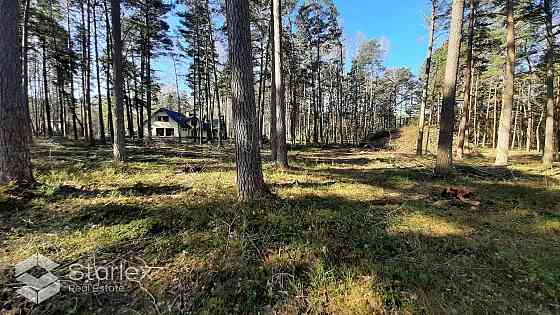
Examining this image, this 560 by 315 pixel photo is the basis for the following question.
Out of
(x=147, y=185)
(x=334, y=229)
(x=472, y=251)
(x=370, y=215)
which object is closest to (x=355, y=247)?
(x=334, y=229)

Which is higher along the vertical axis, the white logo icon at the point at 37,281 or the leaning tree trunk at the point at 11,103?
the leaning tree trunk at the point at 11,103

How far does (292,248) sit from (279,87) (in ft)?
22.9

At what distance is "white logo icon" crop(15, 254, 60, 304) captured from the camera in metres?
2.72

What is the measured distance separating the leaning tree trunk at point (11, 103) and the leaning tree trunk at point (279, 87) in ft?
22.3

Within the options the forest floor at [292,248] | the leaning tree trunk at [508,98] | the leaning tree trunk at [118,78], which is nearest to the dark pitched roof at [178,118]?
the leaning tree trunk at [118,78]

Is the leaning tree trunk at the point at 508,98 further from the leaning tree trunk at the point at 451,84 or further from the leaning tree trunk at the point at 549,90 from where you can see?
the leaning tree trunk at the point at 451,84

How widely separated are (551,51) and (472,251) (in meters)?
13.5

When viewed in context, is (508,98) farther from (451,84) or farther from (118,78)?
(118,78)

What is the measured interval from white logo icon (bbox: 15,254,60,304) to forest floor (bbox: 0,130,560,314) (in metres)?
0.08

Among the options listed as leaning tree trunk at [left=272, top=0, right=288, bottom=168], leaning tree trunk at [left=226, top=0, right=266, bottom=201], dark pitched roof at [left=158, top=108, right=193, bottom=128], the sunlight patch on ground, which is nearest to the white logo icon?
leaning tree trunk at [left=226, top=0, right=266, bottom=201]

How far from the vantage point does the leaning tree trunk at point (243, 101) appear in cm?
470

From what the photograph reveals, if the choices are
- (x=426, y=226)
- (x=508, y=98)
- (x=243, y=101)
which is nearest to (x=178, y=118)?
(x=243, y=101)

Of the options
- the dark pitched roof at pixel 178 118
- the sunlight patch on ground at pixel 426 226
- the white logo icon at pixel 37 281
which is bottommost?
the white logo icon at pixel 37 281

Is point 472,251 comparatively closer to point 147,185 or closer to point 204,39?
point 147,185
